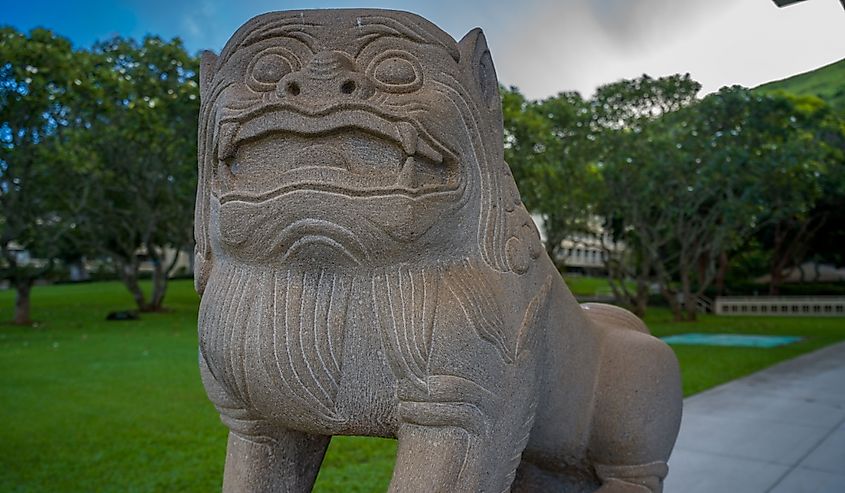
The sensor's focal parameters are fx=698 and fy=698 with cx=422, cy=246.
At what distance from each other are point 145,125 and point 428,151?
1110 centimetres

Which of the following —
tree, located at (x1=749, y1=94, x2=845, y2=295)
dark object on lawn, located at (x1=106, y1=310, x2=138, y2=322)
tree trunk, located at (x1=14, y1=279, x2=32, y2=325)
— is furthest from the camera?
dark object on lawn, located at (x1=106, y1=310, x2=138, y2=322)

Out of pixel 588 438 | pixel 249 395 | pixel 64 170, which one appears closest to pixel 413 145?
pixel 249 395

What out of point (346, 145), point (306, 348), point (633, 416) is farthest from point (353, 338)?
point (633, 416)

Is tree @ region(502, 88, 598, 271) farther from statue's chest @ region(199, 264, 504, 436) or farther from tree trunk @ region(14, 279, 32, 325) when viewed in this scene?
statue's chest @ region(199, 264, 504, 436)

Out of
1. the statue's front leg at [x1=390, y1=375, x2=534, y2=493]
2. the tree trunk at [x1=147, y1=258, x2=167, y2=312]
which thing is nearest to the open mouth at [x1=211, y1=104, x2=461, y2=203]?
the statue's front leg at [x1=390, y1=375, x2=534, y2=493]

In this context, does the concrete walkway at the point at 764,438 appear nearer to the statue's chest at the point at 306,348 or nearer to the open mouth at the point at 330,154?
the statue's chest at the point at 306,348

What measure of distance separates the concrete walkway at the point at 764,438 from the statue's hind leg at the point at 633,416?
1935 mm

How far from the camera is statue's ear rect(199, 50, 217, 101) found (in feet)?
5.60

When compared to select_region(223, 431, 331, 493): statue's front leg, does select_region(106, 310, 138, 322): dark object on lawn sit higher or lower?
lower

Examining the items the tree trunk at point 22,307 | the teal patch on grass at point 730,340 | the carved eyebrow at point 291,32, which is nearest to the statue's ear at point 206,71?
the carved eyebrow at point 291,32

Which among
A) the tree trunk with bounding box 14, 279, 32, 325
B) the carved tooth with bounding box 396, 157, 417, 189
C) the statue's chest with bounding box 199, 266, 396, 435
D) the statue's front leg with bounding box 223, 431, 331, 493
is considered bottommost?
the tree trunk with bounding box 14, 279, 32, 325

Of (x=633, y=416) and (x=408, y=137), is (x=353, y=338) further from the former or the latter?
(x=633, y=416)

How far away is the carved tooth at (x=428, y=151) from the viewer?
4.82 ft

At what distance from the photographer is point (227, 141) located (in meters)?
1.52
